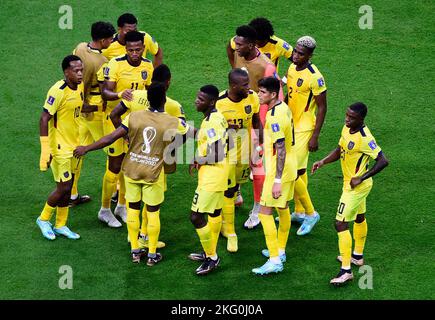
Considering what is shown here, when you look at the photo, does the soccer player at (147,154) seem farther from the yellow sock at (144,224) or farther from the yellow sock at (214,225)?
the yellow sock at (214,225)

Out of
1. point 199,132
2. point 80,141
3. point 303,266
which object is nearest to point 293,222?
point 303,266

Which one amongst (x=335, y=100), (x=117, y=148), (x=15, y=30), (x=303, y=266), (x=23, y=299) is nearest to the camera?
(x=23, y=299)

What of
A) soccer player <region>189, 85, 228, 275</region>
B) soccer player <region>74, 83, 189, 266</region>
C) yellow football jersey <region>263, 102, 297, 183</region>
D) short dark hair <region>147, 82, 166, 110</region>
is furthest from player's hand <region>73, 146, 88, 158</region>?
yellow football jersey <region>263, 102, 297, 183</region>

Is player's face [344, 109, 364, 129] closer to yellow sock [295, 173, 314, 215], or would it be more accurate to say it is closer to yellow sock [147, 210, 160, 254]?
yellow sock [295, 173, 314, 215]

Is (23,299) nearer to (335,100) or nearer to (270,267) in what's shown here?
Result: (270,267)

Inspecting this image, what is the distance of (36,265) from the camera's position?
1066 cm

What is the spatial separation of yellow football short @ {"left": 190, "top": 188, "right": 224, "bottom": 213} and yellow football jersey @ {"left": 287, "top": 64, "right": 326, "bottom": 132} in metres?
1.54

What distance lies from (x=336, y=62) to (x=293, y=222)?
4.24m

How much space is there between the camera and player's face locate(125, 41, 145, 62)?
11062 mm

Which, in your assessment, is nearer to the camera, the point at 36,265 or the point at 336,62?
the point at 36,265

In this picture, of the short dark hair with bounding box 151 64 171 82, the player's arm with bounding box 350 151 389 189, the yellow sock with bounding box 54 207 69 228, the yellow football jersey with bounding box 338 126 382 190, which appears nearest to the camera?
the player's arm with bounding box 350 151 389 189

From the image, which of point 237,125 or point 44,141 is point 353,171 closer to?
point 237,125

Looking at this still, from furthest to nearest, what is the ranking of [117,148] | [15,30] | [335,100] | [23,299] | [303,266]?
[15,30], [335,100], [117,148], [303,266], [23,299]

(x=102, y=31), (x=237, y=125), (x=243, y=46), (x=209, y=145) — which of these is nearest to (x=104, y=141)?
(x=209, y=145)
